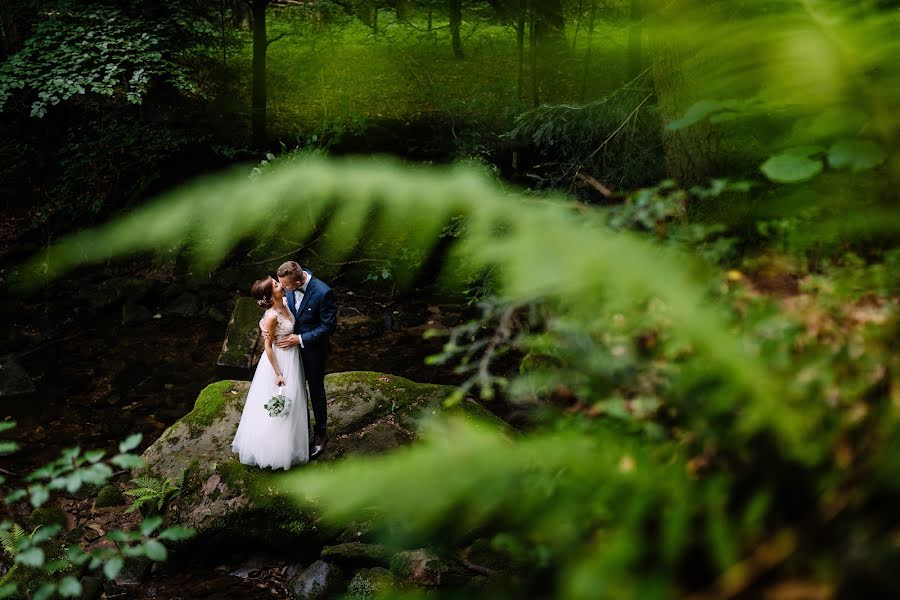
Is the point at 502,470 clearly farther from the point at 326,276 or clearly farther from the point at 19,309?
the point at 19,309

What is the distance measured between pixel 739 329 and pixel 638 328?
208 mm

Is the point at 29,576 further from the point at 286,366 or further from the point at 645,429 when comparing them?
the point at 645,429

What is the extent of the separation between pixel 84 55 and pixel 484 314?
29.0ft

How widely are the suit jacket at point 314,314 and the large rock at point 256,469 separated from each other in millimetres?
954

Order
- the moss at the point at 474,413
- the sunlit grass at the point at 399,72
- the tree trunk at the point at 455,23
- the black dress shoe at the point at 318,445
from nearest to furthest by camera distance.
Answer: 1. the black dress shoe at the point at 318,445
2. the moss at the point at 474,413
3. the sunlit grass at the point at 399,72
4. the tree trunk at the point at 455,23

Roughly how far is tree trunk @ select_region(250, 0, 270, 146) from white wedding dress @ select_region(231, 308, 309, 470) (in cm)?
640

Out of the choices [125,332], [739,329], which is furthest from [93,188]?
[739,329]

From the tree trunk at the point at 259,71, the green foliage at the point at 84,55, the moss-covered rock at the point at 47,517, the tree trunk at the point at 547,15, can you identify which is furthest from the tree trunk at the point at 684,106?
the tree trunk at the point at 259,71

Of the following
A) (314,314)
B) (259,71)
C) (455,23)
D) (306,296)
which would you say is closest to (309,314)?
(314,314)

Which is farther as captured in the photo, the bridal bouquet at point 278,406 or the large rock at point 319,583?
the bridal bouquet at point 278,406

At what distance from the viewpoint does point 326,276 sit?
30.7ft

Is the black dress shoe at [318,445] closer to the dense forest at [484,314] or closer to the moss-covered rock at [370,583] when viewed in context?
the dense forest at [484,314]

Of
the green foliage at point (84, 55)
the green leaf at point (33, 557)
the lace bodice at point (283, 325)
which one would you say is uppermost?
the green foliage at point (84, 55)

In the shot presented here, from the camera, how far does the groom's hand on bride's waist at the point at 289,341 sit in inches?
183
